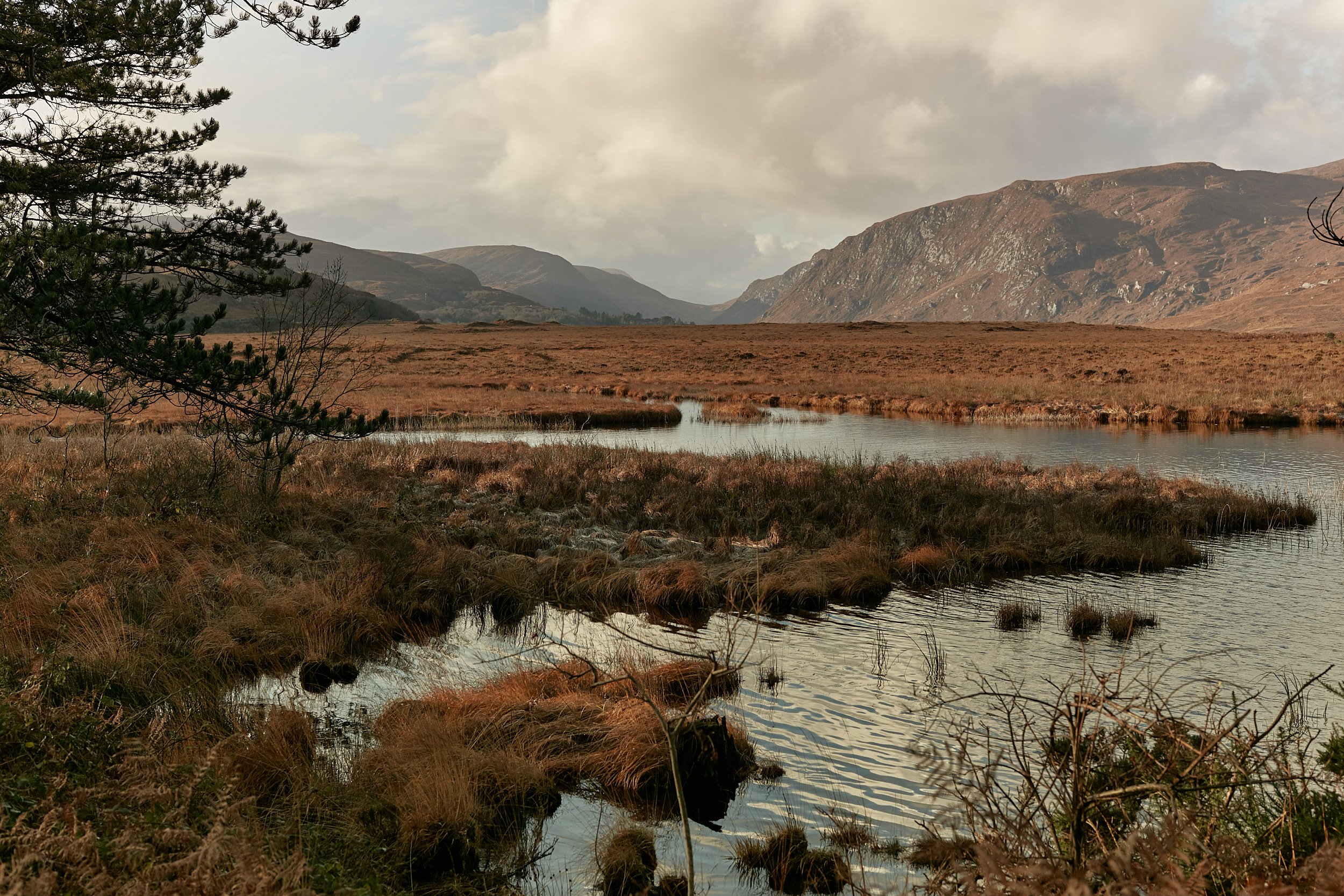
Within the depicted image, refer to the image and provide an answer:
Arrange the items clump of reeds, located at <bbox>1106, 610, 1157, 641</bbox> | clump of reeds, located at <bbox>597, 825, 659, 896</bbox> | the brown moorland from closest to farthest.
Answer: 1. clump of reeds, located at <bbox>597, 825, 659, 896</bbox>
2. clump of reeds, located at <bbox>1106, 610, 1157, 641</bbox>
3. the brown moorland

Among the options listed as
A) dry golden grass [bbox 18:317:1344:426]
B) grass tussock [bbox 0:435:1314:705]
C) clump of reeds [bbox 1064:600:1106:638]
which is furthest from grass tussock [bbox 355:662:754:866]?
dry golden grass [bbox 18:317:1344:426]

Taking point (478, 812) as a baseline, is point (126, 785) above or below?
above

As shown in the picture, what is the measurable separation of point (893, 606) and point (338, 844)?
8.53 metres

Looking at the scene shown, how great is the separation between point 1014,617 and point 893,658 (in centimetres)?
233

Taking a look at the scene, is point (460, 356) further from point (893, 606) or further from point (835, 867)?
point (835, 867)

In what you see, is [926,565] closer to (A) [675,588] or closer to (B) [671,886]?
(A) [675,588]

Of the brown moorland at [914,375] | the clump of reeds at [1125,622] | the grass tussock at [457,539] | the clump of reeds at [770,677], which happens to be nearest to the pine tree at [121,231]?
the grass tussock at [457,539]

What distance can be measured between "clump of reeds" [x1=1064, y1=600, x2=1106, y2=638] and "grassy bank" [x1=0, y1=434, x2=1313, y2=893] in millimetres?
2653

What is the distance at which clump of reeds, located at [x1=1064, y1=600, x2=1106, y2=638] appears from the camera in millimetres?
10578

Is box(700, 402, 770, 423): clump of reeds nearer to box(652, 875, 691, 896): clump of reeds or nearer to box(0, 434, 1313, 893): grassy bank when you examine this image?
box(0, 434, 1313, 893): grassy bank

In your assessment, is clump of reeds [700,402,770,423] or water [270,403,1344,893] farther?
clump of reeds [700,402,770,423]

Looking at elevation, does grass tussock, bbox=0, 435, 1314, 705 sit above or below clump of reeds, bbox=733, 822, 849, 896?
above

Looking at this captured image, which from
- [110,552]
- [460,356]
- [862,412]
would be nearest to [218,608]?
[110,552]

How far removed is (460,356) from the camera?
73562 millimetres
